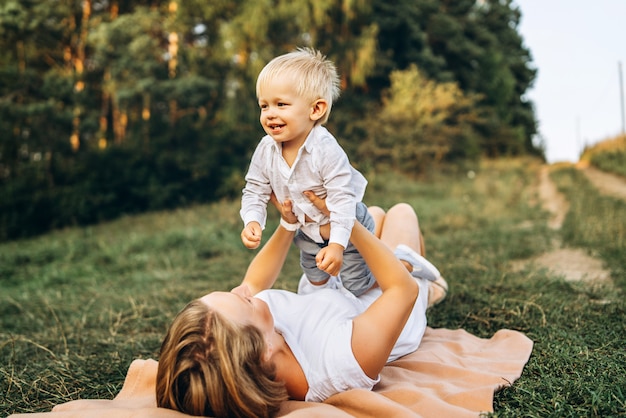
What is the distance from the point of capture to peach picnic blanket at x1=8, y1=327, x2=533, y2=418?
1779 millimetres

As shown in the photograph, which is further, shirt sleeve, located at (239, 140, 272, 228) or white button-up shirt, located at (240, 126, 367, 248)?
shirt sleeve, located at (239, 140, 272, 228)

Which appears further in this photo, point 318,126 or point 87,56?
point 87,56

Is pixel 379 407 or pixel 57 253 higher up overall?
pixel 379 407

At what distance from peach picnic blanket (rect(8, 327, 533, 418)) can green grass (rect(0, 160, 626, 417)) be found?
0.34ft

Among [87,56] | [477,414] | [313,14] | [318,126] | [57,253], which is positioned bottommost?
[57,253]

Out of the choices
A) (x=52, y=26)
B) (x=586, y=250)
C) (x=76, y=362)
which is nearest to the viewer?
(x=76, y=362)

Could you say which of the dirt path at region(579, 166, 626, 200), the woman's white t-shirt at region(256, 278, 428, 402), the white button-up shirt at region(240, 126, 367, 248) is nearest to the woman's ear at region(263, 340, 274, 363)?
the woman's white t-shirt at region(256, 278, 428, 402)

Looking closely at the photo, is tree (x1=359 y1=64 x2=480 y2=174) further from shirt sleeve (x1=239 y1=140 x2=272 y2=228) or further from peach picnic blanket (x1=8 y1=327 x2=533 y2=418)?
shirt sleeve (x1=239 y1=140 x2=272 y2=228)

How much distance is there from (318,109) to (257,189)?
1.49ft

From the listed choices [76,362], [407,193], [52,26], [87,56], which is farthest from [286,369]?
[87,56]

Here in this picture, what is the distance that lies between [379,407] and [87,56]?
17539mm

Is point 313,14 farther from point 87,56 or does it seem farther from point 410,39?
point 87,56

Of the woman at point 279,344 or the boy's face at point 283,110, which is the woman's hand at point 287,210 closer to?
the woman at point 279,344

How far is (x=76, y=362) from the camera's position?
2.69 meters
